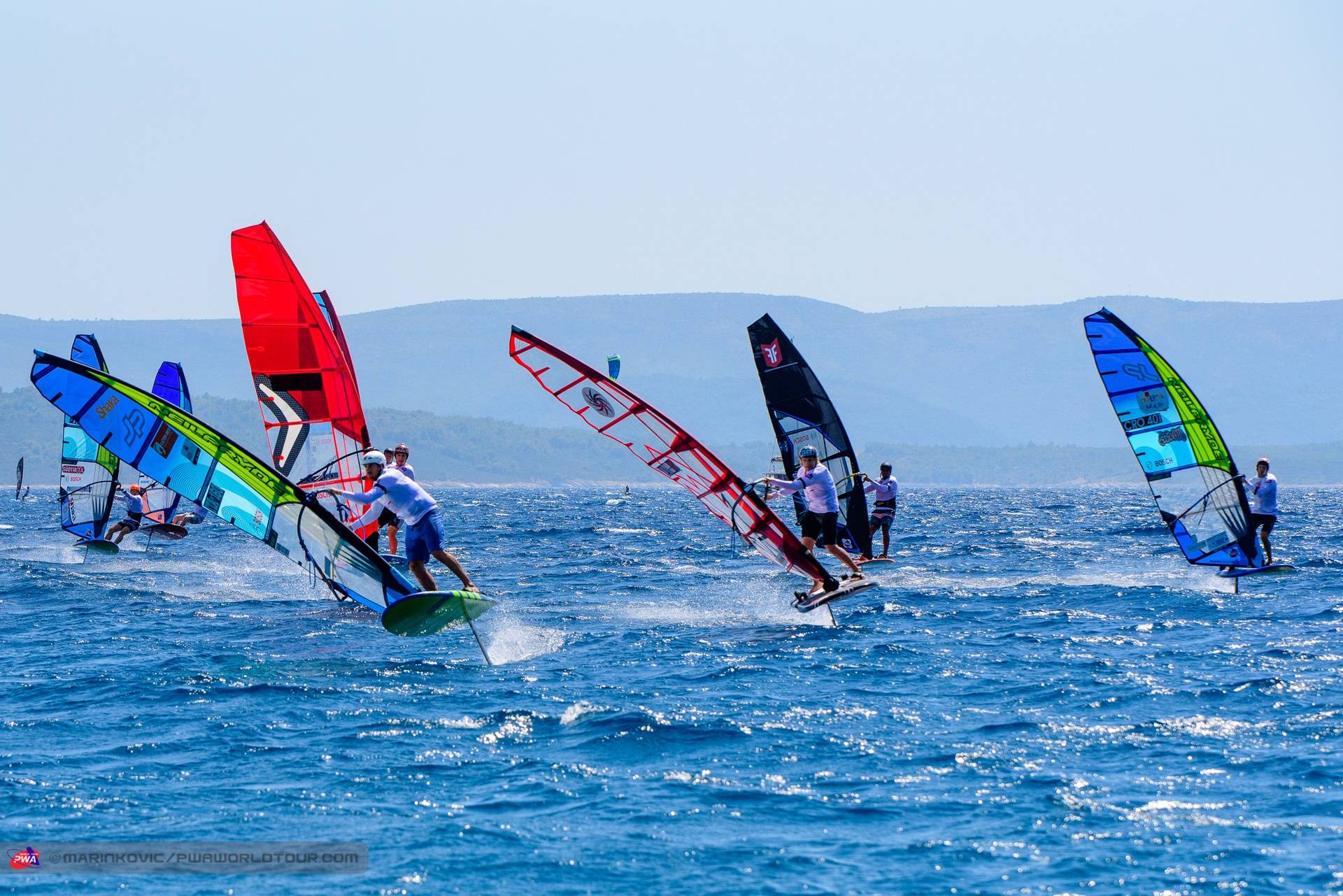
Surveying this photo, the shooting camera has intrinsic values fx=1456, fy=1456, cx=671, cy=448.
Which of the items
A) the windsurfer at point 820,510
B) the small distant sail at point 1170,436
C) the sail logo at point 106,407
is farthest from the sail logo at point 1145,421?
the sail logo at point 106,407

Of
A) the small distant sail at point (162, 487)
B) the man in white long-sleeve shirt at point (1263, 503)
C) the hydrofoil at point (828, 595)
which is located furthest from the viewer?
the small distant sail at point (162, 487)

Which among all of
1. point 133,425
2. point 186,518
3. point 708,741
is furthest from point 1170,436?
point 186,518

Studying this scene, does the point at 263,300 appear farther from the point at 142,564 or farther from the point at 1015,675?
the point at 1015,675

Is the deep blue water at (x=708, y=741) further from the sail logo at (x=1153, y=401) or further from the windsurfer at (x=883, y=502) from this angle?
the windsurfer at (x=883, y=502)

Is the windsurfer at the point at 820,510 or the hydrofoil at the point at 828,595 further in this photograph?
the windsurfer at the point at 820,510

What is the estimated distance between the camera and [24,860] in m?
8.19

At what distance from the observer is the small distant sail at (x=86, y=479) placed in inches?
1105

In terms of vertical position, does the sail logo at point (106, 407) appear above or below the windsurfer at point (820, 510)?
above

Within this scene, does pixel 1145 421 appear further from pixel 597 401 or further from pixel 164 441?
pixel 164 441

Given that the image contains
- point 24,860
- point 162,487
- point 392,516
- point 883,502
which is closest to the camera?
point 24,860

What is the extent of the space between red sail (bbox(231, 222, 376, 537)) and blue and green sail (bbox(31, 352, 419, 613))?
6.98m

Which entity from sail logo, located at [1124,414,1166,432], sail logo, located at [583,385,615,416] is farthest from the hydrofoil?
sail logo, located at [1124,414,1166,432]

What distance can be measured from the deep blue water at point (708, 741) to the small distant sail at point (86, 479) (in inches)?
289

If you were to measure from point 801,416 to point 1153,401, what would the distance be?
21.8 ft
